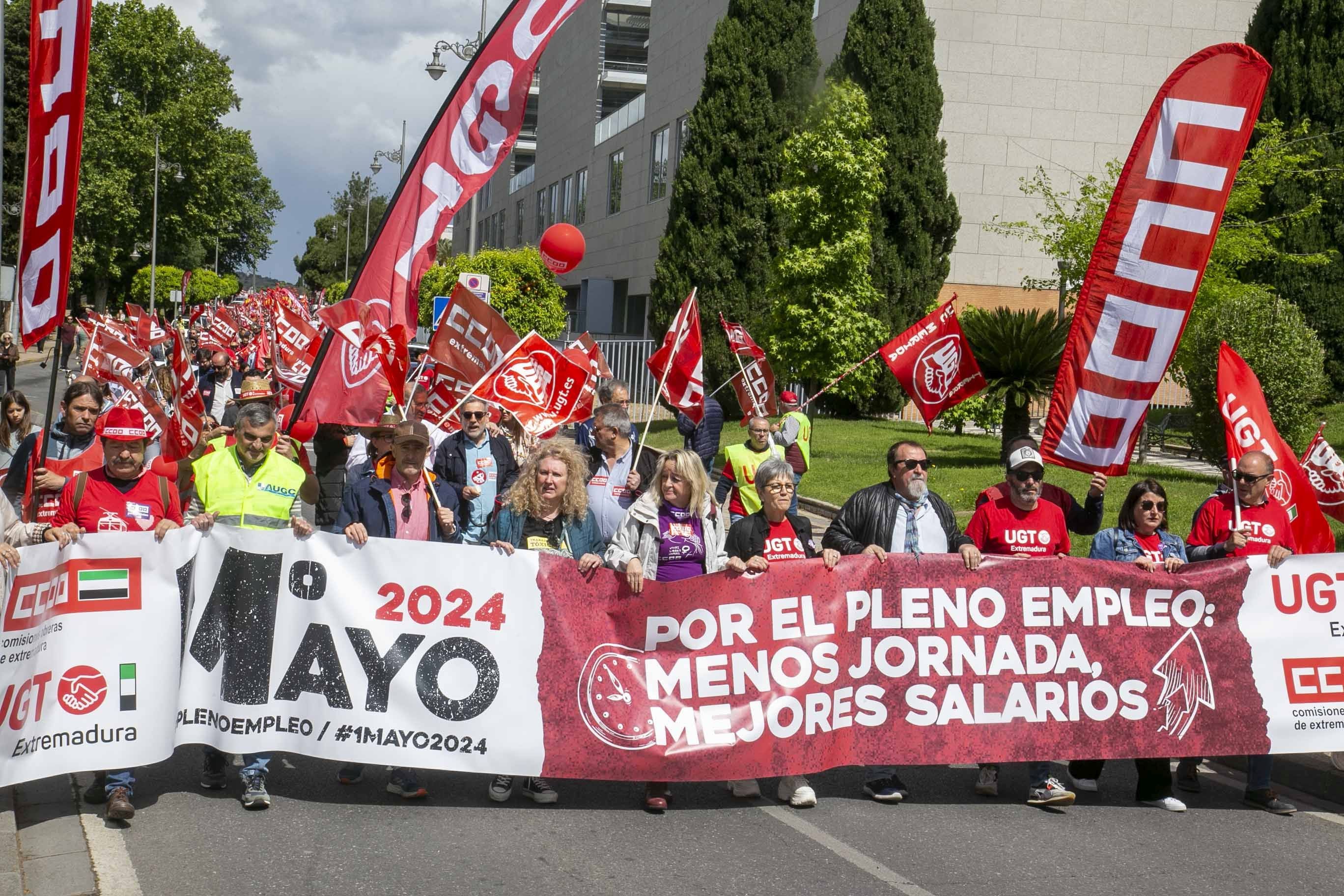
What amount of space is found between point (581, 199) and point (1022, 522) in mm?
51573

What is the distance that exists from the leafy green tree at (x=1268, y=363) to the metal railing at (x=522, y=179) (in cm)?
4946

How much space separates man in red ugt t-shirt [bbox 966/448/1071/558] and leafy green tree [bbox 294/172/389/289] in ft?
393

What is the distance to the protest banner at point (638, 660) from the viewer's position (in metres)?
5.85

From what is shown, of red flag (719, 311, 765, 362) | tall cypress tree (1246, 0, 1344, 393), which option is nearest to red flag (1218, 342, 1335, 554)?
red flag (719, 311, 765, 362)

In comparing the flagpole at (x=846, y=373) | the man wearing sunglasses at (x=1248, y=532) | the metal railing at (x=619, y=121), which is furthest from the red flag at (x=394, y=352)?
the metal railing at (x=619, y=121)

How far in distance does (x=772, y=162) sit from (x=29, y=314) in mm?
28859

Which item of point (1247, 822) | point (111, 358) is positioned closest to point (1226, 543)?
point (1247, 822)

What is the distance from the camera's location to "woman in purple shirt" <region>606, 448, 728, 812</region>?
6230 mm

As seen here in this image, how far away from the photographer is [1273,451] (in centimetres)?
752

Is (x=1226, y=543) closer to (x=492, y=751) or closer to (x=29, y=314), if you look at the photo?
(x=492, y=751)

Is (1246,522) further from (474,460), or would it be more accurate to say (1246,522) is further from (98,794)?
(98,794)

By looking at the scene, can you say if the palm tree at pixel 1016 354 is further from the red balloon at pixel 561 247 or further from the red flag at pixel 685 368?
the red flag at pixel 685 368

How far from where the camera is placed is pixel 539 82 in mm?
64750

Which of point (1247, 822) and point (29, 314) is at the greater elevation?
point (29, 314)
